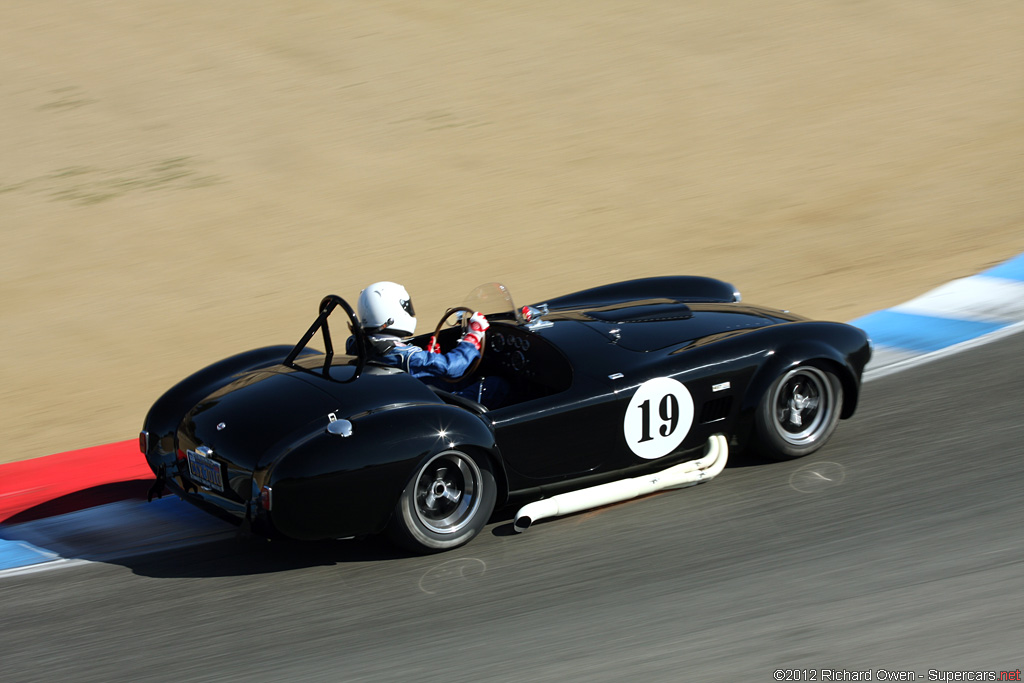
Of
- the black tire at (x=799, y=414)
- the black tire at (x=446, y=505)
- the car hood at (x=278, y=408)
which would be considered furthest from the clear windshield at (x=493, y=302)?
the black tire at (x=799, y=414)

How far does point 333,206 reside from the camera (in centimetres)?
1182

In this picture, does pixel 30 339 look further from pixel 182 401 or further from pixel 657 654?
pixel 657 654

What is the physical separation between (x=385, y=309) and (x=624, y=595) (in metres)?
1.89

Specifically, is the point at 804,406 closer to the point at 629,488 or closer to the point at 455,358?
the point at 629,488

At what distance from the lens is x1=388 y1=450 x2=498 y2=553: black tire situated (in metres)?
4.84

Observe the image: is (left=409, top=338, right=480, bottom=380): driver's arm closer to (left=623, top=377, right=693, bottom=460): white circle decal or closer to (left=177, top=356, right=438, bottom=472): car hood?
(left=177, top=356, right=438, bottom=472): car hood

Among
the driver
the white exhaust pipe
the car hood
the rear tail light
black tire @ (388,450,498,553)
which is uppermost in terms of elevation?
the driver

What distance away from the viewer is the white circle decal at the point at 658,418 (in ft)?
17.3

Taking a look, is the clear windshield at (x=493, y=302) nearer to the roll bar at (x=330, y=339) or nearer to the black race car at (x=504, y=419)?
the black race car at (x=504, y=419)

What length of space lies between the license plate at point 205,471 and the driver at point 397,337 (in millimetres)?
988

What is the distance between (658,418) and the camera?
5.34 metres

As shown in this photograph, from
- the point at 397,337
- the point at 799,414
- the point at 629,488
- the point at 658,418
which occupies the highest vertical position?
the point at 397,337

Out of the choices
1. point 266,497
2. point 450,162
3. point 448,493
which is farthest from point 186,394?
point 450,162

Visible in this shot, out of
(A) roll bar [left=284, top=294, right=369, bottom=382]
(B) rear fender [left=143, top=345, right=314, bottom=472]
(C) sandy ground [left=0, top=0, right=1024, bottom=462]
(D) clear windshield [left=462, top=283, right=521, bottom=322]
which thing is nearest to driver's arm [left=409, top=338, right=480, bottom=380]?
(A) roll bar [left=284, top=294, right=369, bottom=382]
